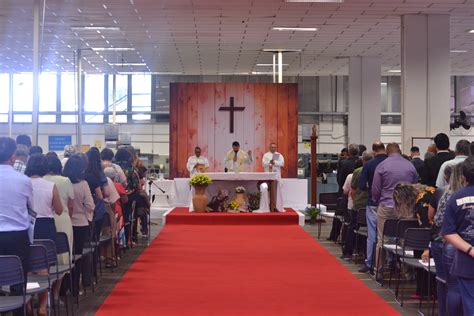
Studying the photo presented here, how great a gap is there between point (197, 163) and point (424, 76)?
589 cm

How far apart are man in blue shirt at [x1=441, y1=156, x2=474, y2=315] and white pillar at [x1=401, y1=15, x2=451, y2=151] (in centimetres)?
1186

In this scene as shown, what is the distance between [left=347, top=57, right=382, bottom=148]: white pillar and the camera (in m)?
22.6

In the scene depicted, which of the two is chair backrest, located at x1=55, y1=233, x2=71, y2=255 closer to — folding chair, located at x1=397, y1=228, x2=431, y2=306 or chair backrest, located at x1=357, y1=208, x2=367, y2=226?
folding chair, located at x1=397, y1=228, x2=431, y2=306

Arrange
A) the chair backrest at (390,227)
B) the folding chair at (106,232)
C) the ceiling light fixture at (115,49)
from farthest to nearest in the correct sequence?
the ceiling light fixture at (115,49), the folding chair at (106,232), the chair backrest at (390,227)

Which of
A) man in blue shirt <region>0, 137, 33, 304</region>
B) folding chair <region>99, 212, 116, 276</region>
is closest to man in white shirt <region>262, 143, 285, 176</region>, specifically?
folding chair <region>99, 212, 116, 276</region>

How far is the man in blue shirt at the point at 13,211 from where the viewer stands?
5121mm

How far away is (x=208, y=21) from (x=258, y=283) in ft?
32.6

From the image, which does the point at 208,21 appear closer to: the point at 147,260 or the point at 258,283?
the point at 147,260

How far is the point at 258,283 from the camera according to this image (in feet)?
27.2

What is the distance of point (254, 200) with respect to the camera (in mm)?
16438

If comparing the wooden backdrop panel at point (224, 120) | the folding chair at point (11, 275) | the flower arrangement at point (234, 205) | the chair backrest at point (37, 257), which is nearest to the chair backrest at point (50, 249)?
the chair backrest at point (37, 257)

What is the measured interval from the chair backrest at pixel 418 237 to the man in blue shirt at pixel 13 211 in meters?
3.59

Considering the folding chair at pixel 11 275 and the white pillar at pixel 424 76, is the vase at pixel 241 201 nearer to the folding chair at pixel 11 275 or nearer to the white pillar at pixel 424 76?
the white pillar at pixel 424 76

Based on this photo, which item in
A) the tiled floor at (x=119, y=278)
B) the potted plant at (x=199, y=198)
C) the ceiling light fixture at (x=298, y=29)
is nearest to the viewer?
the tiled floor at (x=119, y=278)
